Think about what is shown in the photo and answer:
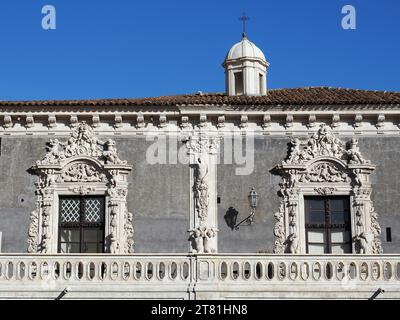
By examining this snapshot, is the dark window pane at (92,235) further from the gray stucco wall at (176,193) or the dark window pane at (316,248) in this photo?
the dark window pane at (316,248)

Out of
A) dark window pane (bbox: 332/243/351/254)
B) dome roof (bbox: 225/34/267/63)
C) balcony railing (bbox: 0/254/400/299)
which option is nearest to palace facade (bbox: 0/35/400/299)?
dark window pane (bbox: 332/243/351/254)

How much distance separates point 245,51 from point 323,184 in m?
6.03

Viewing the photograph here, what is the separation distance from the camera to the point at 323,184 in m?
21.4

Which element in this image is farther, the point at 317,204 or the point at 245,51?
the point at 245,51

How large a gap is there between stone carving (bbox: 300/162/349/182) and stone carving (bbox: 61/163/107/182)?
5144mm

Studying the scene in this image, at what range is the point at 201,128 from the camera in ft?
71.4

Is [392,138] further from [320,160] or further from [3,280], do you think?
[3,280]

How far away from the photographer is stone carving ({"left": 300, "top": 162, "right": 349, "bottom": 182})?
70.2 ft

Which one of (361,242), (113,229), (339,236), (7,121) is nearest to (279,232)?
(339,236)

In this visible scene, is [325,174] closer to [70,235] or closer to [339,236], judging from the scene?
[339,236]

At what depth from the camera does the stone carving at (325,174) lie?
70.2 feet

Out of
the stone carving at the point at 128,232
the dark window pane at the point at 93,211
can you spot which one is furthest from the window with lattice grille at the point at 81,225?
the stone carving at the point at 128,232

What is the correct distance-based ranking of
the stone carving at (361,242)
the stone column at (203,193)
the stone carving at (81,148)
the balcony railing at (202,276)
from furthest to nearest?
the stone carving at (81,148) < the stone column at (203,193) < the stone carving at (361,242) < the balcony railing at (202,276)

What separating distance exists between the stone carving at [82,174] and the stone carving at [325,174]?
5.14 meters
